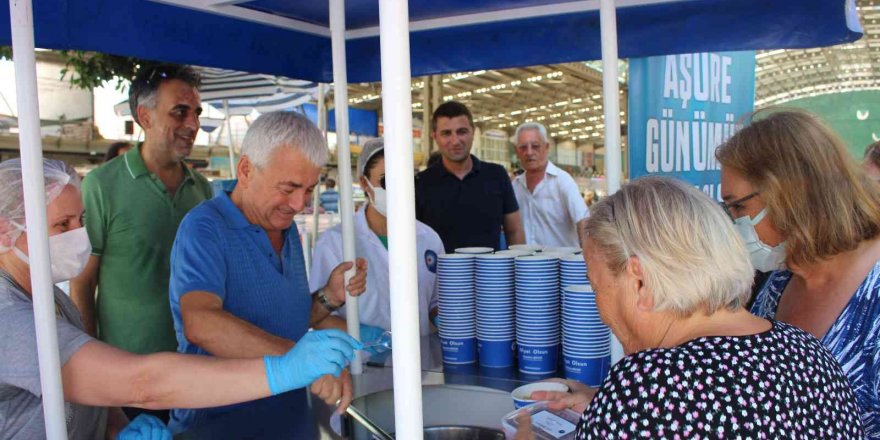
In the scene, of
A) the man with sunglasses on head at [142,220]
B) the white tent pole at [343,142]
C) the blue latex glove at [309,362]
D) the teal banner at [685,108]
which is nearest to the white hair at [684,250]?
the blue latex glove at [309,362]

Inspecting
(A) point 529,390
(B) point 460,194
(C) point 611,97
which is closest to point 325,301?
(A) point 529,390

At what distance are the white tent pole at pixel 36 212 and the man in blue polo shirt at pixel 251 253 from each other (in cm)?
43

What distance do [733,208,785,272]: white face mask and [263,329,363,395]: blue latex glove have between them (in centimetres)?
98

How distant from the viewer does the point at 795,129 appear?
4.60 feet

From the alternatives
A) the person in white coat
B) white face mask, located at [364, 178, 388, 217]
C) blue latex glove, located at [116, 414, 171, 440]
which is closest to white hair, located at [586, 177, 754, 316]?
blue latex glove, located at [116, 414, 171, 440]

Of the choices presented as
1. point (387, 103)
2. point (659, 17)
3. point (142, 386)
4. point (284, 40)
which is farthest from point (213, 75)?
point (387, 103)

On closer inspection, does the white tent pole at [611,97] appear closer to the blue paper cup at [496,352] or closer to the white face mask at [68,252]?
the blue paper cup at [496,352]

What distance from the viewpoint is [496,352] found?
→ 6.06ft

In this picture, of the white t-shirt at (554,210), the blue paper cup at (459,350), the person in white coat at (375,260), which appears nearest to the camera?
the blue paper cup at (459,350)

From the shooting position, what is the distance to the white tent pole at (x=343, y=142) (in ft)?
5.57

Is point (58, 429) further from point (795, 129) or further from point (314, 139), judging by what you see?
point (795, 129)

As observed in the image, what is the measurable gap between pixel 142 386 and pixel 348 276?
72 centimetres

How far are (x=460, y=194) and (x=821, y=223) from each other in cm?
239

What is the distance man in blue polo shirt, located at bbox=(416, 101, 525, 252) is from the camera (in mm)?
3584
